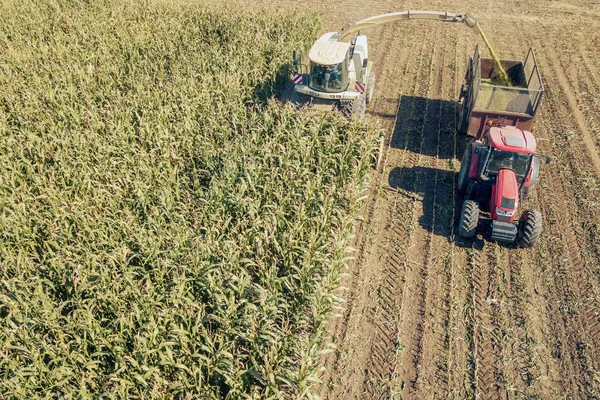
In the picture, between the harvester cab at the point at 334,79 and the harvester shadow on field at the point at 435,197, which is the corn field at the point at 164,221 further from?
the harvester shadow on field at the point at 435,197

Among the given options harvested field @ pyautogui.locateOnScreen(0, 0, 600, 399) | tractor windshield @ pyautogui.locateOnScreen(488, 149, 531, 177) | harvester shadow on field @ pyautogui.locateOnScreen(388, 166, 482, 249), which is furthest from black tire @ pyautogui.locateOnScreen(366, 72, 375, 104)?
tractor windshield @ pyautogui.locateOnScreen(488, 149, 531, 177)

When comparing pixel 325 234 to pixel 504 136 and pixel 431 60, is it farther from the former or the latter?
pixel 431 60

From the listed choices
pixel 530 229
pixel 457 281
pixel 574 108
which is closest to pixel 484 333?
pixel 457 281

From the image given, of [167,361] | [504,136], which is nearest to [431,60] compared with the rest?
[504,136]

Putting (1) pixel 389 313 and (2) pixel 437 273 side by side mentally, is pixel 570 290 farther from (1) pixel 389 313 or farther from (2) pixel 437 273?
(1) pixel 389 313

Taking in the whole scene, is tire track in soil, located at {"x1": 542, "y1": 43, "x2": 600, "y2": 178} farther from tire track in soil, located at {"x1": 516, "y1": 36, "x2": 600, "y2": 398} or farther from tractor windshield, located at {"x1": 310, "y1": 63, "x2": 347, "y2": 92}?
tractor windshield, located at {"x1": 310, "y1": 63, "x2": 347, "y2": 92}

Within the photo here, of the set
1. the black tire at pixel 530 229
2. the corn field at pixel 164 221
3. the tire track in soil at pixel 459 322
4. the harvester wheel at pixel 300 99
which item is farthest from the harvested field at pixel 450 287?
the harvester wheel at pixel 300 99
